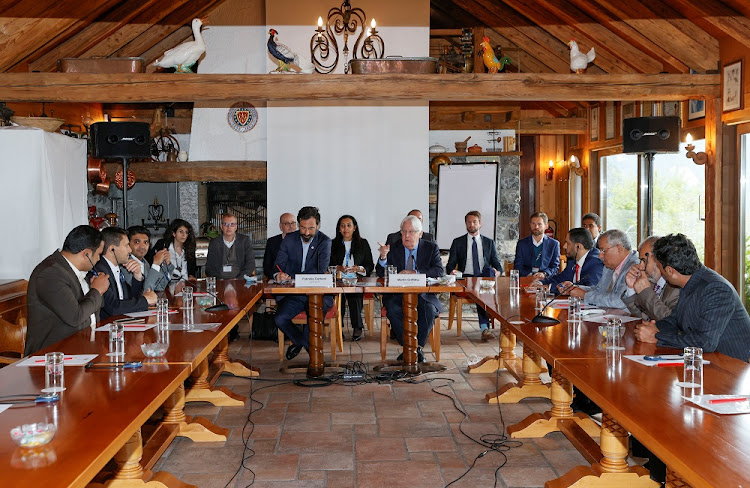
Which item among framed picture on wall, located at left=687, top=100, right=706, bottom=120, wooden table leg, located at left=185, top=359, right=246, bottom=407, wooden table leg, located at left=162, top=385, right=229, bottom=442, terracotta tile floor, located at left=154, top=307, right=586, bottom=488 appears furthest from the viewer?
framed picture on wall, located at left=687, top=100, right=706, bottom=120

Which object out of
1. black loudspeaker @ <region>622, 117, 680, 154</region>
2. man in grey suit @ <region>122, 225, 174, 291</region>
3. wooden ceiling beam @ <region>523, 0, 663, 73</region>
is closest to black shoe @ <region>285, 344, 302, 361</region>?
man in grey suit @ <region>122, 225, 174, 291</region>

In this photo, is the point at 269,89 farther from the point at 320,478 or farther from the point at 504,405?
the point at 320,478

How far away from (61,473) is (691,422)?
1.80m

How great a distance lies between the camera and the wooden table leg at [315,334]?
19.2 feet

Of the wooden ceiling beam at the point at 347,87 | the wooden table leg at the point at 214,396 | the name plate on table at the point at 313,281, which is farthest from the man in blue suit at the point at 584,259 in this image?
the wooden table leg at the point at 214,396

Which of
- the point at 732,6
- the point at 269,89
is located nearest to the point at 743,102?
the point at 732,6

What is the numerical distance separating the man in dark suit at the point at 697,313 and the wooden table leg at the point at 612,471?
1.56 feet

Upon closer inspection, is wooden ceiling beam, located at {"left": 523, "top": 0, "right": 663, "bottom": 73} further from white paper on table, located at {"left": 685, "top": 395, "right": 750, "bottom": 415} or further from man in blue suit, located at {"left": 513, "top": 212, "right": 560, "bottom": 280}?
white paper on table, located at {"left": 685, "top": 395, "right": 750, "bottom": 415}

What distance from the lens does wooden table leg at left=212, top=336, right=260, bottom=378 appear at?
19.3 ft

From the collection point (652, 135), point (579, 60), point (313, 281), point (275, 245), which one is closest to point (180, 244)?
point (275, 245)

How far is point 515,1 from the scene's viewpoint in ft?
28.7

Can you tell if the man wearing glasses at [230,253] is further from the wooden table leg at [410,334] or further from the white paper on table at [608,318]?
the white paper on table at [608,318]

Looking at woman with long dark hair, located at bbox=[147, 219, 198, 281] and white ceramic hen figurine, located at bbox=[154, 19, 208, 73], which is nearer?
woman with long dark hair, located at bbox=[147, 219, 198, 281]

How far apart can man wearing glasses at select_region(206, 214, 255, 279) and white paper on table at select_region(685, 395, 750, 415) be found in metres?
→ 5.08
